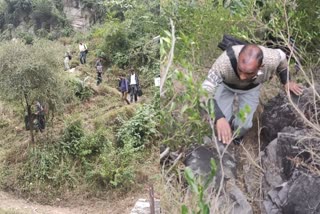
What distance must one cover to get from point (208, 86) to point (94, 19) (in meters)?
12.2

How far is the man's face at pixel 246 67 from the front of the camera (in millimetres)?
822

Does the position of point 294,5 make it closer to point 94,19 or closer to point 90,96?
point 90,96

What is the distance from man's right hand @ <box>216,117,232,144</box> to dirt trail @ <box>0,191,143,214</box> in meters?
4.41

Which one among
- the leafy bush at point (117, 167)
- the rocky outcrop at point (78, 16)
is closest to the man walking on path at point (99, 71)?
the leafy bush at point (117, 167)

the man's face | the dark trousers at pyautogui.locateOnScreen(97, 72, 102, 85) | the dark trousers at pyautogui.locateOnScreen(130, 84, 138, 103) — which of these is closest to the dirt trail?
the dark trousers at pyautogui.locateOnScreen(130, 84, 138, 103)

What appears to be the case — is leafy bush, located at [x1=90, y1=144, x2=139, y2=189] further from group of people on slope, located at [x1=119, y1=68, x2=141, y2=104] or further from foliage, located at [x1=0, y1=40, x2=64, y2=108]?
group of people on slope, located at [x1=119, y1=68, x2=141, y2=104]

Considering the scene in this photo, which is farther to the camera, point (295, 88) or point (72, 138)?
point (72, 138)

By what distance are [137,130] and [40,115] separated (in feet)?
4.05

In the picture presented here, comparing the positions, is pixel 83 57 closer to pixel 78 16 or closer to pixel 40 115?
pixel 40 115

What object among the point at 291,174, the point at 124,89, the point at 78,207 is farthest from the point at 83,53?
the point at 291,174

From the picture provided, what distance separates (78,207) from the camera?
17.6ft

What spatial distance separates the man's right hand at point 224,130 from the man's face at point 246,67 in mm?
83

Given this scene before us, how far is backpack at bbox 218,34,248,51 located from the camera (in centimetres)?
87

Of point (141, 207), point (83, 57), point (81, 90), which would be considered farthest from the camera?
point (83, 57)
